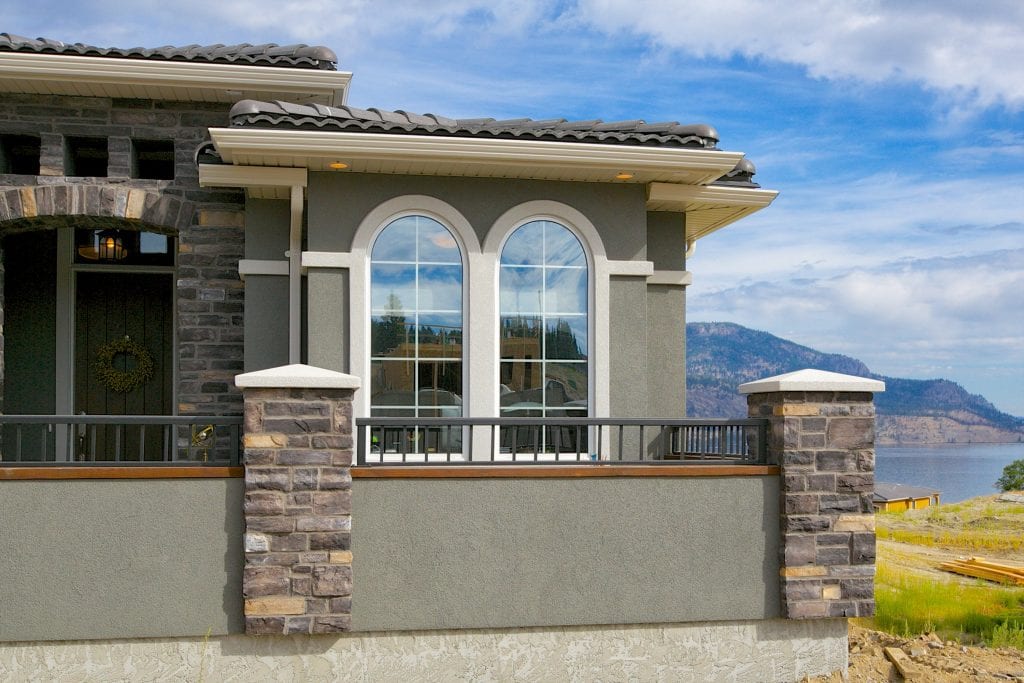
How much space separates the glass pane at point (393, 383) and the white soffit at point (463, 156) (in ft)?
4.86

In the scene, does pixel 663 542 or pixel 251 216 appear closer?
pixel 663 542

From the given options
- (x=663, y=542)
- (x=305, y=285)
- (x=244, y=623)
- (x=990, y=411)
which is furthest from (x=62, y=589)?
(x=990, y=411)

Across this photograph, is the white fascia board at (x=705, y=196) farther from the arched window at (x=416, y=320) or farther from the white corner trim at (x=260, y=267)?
the white corner trim at (x=260, y=267)

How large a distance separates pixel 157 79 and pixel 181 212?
1146 mm

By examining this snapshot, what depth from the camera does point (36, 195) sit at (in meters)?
8.05

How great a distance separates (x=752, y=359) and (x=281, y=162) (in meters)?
180

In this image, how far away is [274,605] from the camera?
5539mm

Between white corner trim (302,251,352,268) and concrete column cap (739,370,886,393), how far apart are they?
3.17 m

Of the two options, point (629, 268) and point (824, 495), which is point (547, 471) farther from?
point (629, 268)

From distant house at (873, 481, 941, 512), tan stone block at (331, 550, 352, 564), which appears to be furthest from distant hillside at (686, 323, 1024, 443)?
tan stone block at (331, 550, 352, 564)

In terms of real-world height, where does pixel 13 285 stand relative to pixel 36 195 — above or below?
below

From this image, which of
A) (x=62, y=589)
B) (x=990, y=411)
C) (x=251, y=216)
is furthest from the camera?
(x=990, y=411)

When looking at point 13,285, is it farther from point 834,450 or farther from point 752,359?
point 752,359

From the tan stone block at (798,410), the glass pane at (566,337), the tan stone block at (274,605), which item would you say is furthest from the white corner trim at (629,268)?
the tan stone block at (274,605)
